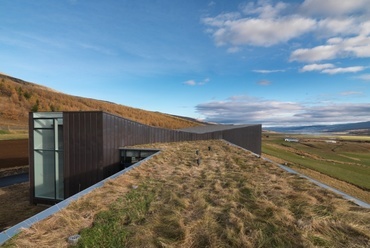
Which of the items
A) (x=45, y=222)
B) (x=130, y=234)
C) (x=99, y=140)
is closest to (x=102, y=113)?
(x=99, y=140)

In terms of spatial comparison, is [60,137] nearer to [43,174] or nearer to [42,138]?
[42,138]

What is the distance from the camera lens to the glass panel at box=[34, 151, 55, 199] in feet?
39.8

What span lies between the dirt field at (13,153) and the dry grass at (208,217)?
24.2 meters

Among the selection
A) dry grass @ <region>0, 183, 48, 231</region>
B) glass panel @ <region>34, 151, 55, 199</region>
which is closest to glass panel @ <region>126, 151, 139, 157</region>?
glass panel @ <region>34, 151, 55, 199</region>

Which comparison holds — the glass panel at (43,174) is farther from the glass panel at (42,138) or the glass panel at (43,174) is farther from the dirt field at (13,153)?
the dirt field at (13,153)

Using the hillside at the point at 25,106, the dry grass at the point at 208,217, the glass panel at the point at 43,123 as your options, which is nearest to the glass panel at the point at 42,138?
the glass panel at the point at 43,123

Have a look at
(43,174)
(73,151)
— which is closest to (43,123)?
(73,151)

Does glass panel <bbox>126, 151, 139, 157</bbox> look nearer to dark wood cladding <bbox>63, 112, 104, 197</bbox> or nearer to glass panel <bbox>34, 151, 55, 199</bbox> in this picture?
dark wood cladding <bbox>63, 112, 104, 197</bbox>

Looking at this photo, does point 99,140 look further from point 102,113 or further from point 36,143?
point 36,143

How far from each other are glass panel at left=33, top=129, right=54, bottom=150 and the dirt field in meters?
14.3

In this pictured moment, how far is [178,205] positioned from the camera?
4395 millimetres

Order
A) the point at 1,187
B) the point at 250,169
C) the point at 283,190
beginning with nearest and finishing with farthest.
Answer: the point at 283,190 → the point at 250,169 → the point at 1,187

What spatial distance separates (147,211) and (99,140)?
7.86 metres

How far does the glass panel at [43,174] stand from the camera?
39.8 ft
